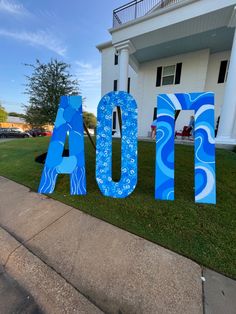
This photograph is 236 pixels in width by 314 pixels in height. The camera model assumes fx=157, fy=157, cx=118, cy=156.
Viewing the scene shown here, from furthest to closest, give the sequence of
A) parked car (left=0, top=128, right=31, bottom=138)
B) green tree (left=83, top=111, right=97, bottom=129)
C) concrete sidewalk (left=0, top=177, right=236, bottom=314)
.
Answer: parked car (left=0, top=128, right=31, bottom=138) < green tree (left=83, top=111, right=97, bottom=129) < concrete sidewalk (left=0, top=177, right=236, bottom=314)

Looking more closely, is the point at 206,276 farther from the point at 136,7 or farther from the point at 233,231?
the point at 136,7

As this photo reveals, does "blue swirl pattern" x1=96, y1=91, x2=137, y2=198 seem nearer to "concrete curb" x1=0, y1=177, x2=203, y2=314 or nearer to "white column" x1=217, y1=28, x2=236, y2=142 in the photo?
"concrete curb" x1=0, y1=177, x2=203, y2=314

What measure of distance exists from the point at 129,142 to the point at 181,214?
153cm

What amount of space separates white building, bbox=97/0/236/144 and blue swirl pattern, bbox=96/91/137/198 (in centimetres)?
540

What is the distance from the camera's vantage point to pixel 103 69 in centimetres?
1448

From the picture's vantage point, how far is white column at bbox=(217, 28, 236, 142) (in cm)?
609

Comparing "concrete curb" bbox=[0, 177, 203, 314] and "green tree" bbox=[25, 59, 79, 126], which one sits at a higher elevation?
"green tree" bbox=[25, 59, 79, 126]

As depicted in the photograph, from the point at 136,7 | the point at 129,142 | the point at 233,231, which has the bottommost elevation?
the point at 233,231

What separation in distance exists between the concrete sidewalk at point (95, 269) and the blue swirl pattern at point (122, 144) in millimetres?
784

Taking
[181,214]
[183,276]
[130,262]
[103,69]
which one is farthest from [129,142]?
[103,69]

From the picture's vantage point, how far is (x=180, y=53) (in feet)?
32.6

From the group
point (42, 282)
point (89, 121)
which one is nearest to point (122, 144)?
point (42, 282)

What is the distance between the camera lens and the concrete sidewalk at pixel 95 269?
4.79ft

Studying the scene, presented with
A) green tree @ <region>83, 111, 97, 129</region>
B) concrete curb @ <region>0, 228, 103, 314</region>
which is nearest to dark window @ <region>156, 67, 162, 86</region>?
green tree @ <region>83, 111, 97, 129</region>
